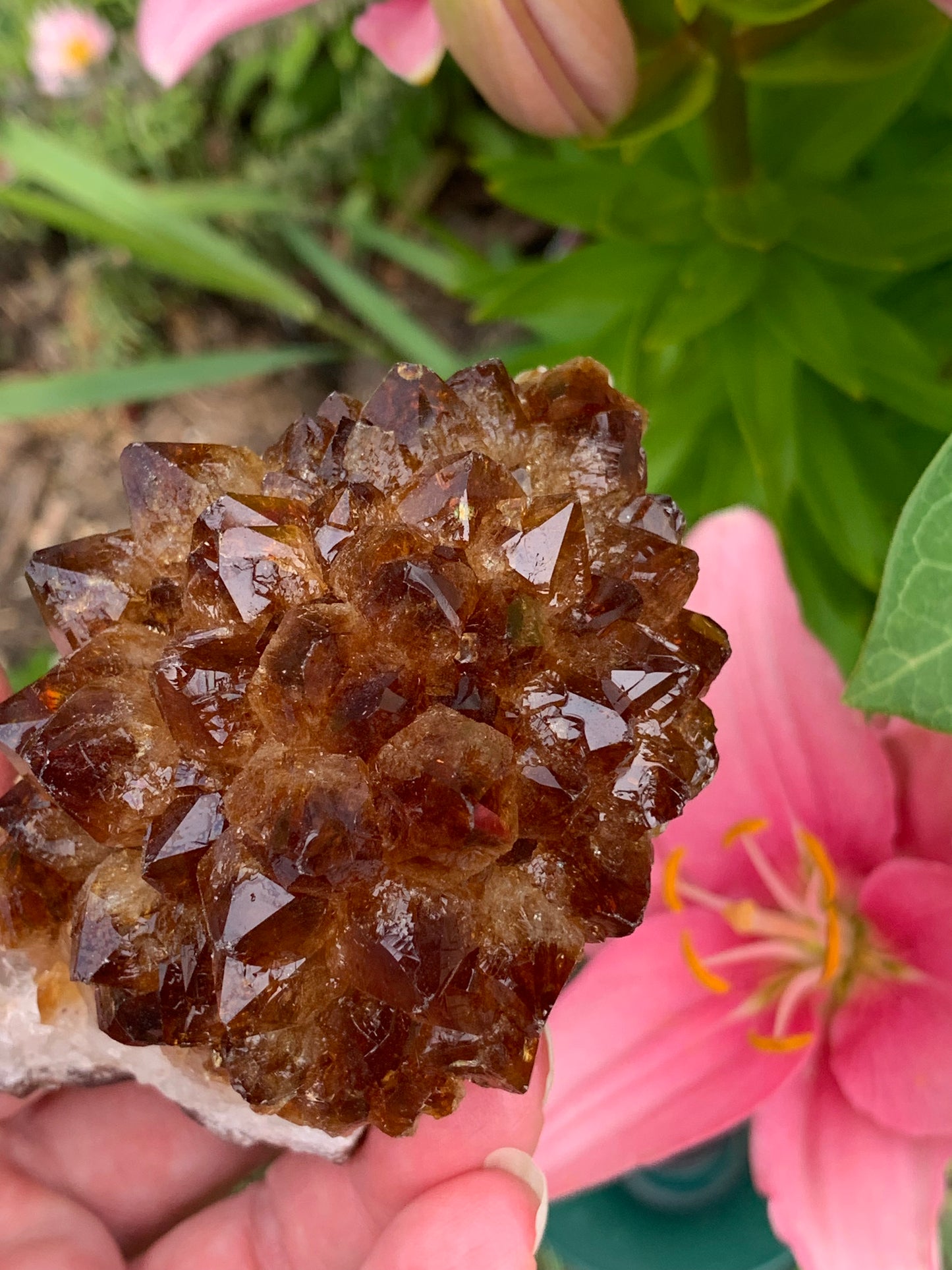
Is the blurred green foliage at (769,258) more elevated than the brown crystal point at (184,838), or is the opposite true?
the blurred green foliage at (769,258)

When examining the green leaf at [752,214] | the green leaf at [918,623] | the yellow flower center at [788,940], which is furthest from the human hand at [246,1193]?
the green leaf at [752,214]

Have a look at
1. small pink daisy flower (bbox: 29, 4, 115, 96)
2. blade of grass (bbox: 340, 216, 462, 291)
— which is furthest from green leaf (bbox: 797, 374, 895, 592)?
small pink daisy flower (bbox: 29, 4, 115, 96)

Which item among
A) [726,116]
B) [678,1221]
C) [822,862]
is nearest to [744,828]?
[822,862]

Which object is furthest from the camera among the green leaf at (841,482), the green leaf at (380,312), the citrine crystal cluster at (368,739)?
the green leaf at (380,312)

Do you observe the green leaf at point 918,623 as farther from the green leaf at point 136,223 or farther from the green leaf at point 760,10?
the green leaf at point 136,223

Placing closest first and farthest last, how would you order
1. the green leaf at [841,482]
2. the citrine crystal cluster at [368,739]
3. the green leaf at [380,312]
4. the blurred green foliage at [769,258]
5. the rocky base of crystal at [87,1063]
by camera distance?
the citrine crystal cluster at [368,739]
the rocky base of crystal at [87,1063]
the blurred green foliage at [769,258]
the green leaf at [841,482]
the green leaf at [380,312]

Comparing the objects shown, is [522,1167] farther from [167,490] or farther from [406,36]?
[406,36]
